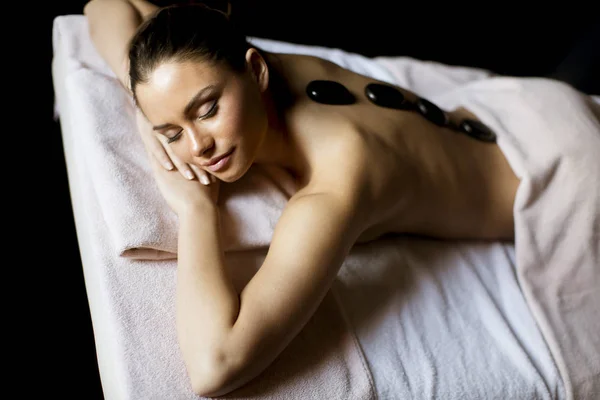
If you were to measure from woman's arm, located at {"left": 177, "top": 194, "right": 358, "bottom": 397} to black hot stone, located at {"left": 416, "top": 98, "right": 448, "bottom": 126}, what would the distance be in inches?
13.7

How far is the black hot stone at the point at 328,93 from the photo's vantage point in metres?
0.99

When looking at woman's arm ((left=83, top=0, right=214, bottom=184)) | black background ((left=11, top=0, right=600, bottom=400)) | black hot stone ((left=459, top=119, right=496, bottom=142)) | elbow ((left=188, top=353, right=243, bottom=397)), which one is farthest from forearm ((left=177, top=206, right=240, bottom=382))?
black hot stone ((left=459, top=119, right=496, bottom=142))

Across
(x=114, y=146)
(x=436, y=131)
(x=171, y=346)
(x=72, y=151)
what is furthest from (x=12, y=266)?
(x=436, y=131)

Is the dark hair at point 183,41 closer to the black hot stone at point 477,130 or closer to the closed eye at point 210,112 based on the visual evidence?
the closed eye at point 210,112

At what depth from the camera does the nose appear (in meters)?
0.83

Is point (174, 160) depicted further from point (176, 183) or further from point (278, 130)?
point (278, 130)

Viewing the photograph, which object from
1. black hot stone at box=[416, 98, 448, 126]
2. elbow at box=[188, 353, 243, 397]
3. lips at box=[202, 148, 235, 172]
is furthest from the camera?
black hot stone at box=[416, 98, 448, 126]

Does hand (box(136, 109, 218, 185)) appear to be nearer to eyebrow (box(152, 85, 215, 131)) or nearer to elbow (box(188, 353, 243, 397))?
eyebrow (box(152, 85, 215, 131))

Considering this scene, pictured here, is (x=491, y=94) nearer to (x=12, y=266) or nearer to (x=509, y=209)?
(x=509, y=209)

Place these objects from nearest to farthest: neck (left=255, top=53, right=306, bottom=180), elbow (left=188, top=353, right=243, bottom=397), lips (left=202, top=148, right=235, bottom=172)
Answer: elbow (left=188, top=353, right=243, bottom=397)
lips (left=202, top=148, right=235, bottom=172)
neck (left=255, top=53, right=306, bottom=180)

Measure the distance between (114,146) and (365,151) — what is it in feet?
1.45

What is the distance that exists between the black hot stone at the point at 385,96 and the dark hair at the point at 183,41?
10.8 inches

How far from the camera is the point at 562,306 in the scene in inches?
41.8

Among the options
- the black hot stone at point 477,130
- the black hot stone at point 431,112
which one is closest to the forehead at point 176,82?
the black hot stone at point 431,112
